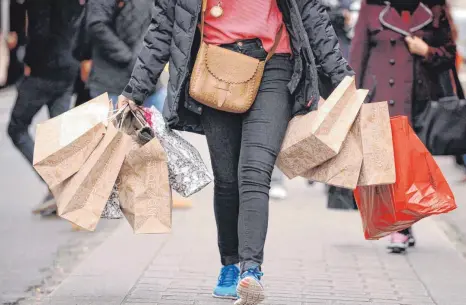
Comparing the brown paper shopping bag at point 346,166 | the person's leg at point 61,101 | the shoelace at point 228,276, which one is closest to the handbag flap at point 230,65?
the brown paper shopping bag at point 346,166

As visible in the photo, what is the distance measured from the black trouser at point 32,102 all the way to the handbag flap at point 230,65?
4.30 metres

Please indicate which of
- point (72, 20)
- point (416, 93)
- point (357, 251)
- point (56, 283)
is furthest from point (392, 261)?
point (72, 20)

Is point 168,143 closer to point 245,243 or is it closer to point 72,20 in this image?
point 245,243

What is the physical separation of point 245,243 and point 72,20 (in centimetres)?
444

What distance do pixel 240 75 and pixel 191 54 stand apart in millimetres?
271

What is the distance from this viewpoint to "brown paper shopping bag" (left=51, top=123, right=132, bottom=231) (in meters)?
5.65

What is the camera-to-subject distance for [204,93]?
5672 millimetres

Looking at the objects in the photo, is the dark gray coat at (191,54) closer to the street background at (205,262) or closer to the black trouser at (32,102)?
the street background at (205,262)

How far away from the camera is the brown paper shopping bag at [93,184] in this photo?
565cm

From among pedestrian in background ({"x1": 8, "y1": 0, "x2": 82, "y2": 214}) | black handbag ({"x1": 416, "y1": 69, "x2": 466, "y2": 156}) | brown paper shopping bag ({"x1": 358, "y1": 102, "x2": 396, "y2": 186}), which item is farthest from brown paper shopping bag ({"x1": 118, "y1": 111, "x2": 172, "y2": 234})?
pedestrian in background ({"x1": 8, "y1": 0, "x2": 82, "y2": 214})

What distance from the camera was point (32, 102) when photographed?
32.1ft

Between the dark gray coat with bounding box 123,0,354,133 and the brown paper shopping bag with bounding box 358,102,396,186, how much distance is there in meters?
0.23

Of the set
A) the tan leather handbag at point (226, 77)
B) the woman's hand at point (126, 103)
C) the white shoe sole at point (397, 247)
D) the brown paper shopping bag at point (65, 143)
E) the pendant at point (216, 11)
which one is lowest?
the white shoe sole at point (397, 247)

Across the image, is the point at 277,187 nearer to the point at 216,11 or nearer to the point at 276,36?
the point at 276,36
